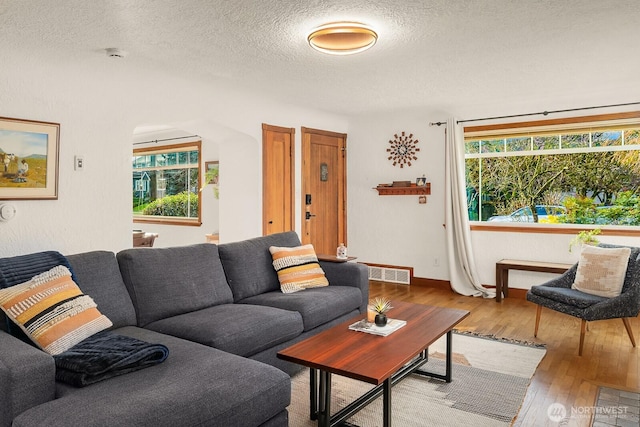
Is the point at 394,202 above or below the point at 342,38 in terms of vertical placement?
below

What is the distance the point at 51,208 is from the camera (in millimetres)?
3678

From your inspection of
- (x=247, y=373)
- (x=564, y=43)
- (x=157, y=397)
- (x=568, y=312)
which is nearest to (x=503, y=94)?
(x=564, y=43)

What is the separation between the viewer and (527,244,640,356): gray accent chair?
344 centimetres

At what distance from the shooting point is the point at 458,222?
5.75 m

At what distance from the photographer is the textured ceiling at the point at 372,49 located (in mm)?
2686

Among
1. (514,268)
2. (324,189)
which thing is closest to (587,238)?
(514,268)

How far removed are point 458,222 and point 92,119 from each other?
4219 millimetres

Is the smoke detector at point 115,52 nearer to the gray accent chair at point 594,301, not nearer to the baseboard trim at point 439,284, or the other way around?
the gray accent chair at point 594,301

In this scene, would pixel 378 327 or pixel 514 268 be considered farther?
pixel 514 268

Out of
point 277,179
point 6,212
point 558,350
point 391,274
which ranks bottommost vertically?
point 558,350

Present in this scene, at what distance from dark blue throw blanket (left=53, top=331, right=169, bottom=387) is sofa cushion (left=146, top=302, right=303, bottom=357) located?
0.48 m

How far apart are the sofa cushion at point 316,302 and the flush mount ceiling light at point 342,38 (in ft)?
5.89

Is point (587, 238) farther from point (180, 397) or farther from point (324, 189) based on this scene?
point (180, 397)

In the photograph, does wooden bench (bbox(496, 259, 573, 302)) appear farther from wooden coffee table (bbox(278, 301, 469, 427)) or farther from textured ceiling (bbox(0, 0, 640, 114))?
wooden coffee table (bbox(278, 301, 469, 427))
